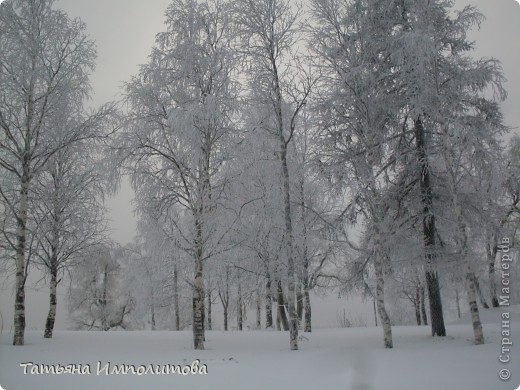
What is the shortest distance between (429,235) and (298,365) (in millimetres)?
6054

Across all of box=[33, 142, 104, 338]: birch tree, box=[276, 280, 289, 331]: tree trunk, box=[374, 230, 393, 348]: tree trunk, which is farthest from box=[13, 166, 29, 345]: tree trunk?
box=[276, 280, 289, 331]: tree trunk

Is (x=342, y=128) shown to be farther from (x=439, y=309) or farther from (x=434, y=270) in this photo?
(x=439, y=309)

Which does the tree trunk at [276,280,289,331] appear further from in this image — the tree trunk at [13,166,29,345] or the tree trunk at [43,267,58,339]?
the tree trunk at [13,166,29,345]

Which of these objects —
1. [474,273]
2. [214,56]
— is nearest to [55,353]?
[214,56]

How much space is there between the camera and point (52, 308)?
48.8ft

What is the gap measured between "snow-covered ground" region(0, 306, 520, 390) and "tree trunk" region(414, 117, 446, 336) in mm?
596

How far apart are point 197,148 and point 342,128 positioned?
442cm

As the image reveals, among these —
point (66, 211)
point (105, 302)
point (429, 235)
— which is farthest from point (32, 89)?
point (105, 302)

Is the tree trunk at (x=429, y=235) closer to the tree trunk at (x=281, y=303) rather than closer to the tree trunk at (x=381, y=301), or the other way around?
the tree trunk at (x=381, y=301)

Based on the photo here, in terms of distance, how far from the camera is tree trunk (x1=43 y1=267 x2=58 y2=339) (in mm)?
14578

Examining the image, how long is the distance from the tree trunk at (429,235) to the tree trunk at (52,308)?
13137 mm

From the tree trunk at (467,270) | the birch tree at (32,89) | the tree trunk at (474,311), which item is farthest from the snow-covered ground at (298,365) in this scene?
the birch tree at (32,89)

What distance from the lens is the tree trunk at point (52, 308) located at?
1458cm

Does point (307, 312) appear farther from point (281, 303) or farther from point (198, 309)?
point (198, 309)
